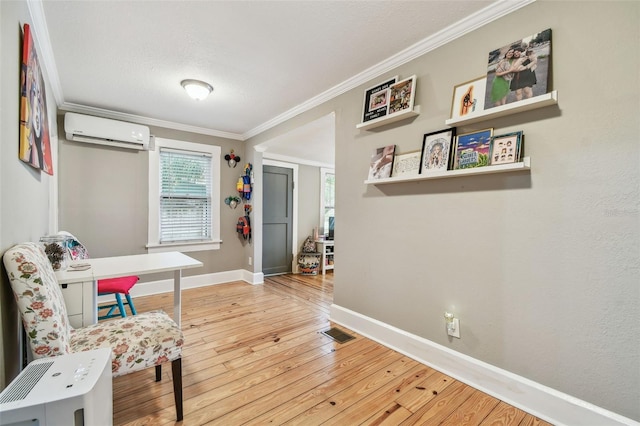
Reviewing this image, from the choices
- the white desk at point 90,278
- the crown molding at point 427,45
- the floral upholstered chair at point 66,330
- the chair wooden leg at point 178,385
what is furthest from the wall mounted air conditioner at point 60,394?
the crown molding at point 427,45

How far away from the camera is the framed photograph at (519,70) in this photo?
152cm

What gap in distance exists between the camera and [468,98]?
1.82 meters

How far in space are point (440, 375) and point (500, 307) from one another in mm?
644

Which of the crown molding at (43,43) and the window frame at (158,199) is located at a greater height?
the crown molding at (43,43)

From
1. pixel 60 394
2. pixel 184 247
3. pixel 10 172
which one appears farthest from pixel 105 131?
pixel 60 394

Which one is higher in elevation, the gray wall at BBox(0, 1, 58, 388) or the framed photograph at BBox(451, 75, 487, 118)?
the framed photograph at BBox(451, 75, 487, 118)

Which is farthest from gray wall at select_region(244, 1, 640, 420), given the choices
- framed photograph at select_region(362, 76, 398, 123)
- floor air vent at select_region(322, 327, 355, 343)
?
floor air vent at select_region(322, 327, 355, 343)

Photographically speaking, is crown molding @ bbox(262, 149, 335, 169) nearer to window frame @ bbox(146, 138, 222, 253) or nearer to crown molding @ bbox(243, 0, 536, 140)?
window frame @ bbox(146, 138, 222, 253)

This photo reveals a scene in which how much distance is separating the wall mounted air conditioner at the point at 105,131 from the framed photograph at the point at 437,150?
3410mm

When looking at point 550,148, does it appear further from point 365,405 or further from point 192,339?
point 192,339

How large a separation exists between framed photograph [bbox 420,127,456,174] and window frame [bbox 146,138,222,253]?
326cm

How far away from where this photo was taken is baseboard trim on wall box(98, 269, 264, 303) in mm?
3680

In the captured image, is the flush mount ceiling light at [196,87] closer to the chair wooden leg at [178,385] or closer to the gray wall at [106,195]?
the gray wall at [106,195]

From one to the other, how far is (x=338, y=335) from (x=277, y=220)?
117 inches
